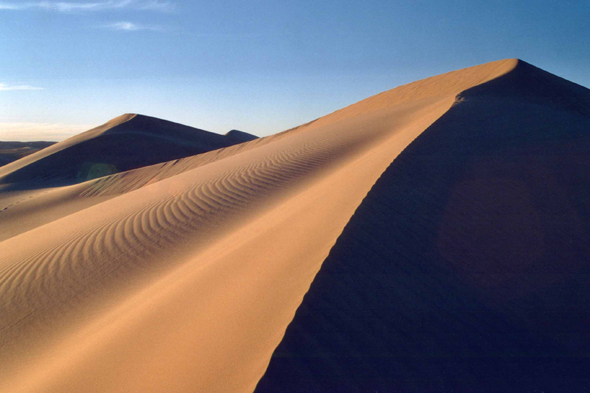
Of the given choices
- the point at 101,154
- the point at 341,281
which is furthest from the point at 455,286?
the point at 101,154

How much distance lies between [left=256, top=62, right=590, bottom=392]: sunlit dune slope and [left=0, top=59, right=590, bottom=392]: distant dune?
0.02m

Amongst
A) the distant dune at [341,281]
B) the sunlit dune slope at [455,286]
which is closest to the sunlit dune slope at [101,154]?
the distant dune at [341,281]

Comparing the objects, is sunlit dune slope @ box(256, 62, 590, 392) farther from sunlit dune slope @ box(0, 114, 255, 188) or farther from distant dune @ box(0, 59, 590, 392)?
sunlit dune slope @ box(0, 114, 255, 188)

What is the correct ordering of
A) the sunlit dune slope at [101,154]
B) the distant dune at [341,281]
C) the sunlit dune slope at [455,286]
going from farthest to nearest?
the sunlit dune slope at [101,154] → the distant dune at [341,281] → the sunlit dune slope at [455,286]

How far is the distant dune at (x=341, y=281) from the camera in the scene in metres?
2.87

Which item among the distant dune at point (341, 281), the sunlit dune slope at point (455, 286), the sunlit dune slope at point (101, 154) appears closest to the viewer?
the sunlit dune slope at point (455, 286)

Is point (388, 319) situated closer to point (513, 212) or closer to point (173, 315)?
point (173, 315)

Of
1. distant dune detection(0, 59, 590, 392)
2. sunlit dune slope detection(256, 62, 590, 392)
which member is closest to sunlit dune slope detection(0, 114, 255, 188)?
distant dune detection(0, 59, 590, 392)

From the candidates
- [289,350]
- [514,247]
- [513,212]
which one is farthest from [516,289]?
[289,350]

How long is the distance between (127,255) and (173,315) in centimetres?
358

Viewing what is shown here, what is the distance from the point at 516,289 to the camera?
3.90 m

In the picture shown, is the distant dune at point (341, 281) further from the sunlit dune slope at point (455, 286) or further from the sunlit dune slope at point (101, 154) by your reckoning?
the sunlit dune slope at point (101, 154)

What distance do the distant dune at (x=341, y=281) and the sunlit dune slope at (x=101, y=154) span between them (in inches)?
904

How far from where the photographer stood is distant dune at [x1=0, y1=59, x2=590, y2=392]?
287 cm
